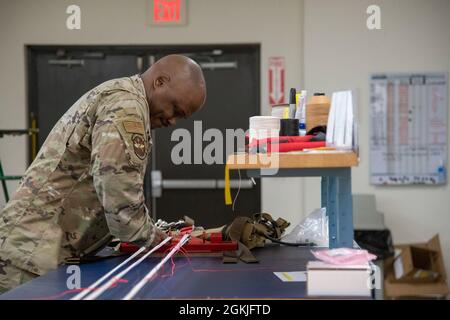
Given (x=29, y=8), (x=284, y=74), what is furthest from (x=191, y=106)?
(x=29, y=8)

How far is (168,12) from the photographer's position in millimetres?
4000

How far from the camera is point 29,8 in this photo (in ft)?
13.4

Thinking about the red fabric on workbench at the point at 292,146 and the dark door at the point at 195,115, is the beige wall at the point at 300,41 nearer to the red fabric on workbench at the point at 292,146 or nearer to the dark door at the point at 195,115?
the dark door at the point at 195,115

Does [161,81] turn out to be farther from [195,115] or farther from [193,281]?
[195,115]

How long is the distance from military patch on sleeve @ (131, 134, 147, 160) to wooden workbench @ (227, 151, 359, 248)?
24cm

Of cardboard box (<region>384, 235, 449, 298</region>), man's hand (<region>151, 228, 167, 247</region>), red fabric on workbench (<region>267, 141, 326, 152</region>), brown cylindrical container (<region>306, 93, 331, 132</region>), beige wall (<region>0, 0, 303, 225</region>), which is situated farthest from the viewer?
beige wall (<region>0, 0, 303, 225</region>)

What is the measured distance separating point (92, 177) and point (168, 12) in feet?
8.75

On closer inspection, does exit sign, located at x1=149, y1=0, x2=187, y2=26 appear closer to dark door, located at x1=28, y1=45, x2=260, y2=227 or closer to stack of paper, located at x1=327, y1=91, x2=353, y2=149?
dark door, located at x1=28, y1=45, x2=260, y2=227

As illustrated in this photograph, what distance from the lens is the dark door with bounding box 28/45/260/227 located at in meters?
4.06

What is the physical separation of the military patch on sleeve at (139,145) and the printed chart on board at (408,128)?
2722 mm

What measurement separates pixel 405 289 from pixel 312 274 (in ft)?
9.39

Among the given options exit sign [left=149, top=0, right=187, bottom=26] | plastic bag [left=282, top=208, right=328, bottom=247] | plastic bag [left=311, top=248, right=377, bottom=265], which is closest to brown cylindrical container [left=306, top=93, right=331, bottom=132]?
plastic bag [left=282, top=208, right=328, bottom=247]

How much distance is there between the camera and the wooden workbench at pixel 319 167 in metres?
1.31

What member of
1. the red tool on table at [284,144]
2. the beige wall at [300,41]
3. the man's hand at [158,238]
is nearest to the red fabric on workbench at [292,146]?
the red tool on table at [284,144]
